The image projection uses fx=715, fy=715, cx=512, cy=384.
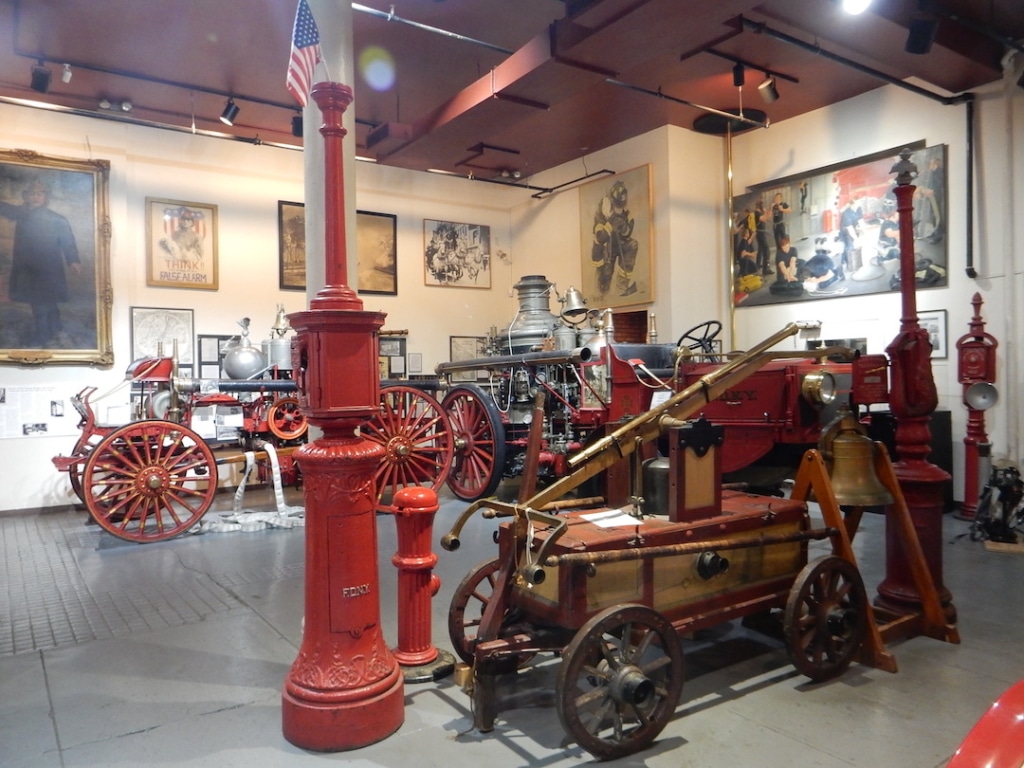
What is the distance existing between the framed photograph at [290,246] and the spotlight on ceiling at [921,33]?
682cm

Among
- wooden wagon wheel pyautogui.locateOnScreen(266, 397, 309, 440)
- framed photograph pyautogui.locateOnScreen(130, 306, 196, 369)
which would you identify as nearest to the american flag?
wooden wagon wheel pyautogui.locateOnScreen(266, 397, 309, 440)

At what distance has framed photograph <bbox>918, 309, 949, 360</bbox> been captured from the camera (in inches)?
271

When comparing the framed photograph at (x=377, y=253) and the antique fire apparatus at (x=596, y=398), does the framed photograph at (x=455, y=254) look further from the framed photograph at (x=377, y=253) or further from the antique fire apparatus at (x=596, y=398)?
the antique fire apparatus at (x=596, y=398)

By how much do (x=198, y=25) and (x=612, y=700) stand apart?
6.39m

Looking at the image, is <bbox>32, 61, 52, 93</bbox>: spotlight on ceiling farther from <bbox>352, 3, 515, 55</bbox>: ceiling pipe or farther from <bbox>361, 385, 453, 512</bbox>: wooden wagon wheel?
<bbox>361, 385, 453, 512</bbox>: wooden wagon wheel

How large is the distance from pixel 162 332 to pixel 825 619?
7.70m

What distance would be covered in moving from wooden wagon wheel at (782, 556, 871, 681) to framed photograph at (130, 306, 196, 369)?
23.6 ft

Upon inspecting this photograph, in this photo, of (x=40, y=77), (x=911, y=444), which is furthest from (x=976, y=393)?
(x=40, y=77)

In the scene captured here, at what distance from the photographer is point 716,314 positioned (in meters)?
9.14

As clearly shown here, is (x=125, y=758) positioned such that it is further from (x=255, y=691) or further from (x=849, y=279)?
(x=849, y=279)

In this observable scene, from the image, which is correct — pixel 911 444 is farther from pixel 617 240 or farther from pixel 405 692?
pixel 617 240

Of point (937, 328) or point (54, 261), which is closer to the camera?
point (937, 328)

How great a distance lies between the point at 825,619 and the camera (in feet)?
9.60

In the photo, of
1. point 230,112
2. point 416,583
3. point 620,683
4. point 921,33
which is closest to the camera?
point 620,683
